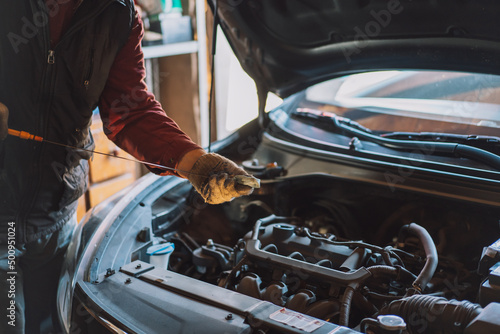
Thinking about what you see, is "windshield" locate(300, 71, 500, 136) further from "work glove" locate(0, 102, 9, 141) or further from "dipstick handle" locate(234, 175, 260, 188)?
"work glove" locate(0, 102, 9, 141)

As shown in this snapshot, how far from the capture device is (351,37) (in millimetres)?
1433

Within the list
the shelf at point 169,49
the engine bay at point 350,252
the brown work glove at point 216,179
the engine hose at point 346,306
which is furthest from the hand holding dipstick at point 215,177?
the shelf at point 169,49

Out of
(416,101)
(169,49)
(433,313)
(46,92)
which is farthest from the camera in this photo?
(169,49)

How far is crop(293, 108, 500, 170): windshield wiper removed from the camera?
1.30m

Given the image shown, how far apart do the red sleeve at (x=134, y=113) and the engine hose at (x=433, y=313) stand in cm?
65

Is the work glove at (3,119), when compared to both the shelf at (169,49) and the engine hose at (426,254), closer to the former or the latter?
the engine hose at (426,254)

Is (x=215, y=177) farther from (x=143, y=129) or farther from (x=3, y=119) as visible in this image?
(x=3, y=119)

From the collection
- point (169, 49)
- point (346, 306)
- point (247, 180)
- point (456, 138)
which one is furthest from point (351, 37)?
point (169, 49)

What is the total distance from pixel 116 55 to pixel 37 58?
197 millimetres

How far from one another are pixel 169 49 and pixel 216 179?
Result: 199 cm

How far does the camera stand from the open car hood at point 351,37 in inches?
→ 48.2

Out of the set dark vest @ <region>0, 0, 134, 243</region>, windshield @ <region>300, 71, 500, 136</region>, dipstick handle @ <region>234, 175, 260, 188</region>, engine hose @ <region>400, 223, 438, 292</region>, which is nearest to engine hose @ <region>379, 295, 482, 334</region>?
engine hose @ <region>400, 223, 438, 292</region>

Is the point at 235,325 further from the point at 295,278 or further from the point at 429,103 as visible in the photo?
the point at 429,103

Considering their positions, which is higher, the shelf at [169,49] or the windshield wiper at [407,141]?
the shelf at [169,49]
